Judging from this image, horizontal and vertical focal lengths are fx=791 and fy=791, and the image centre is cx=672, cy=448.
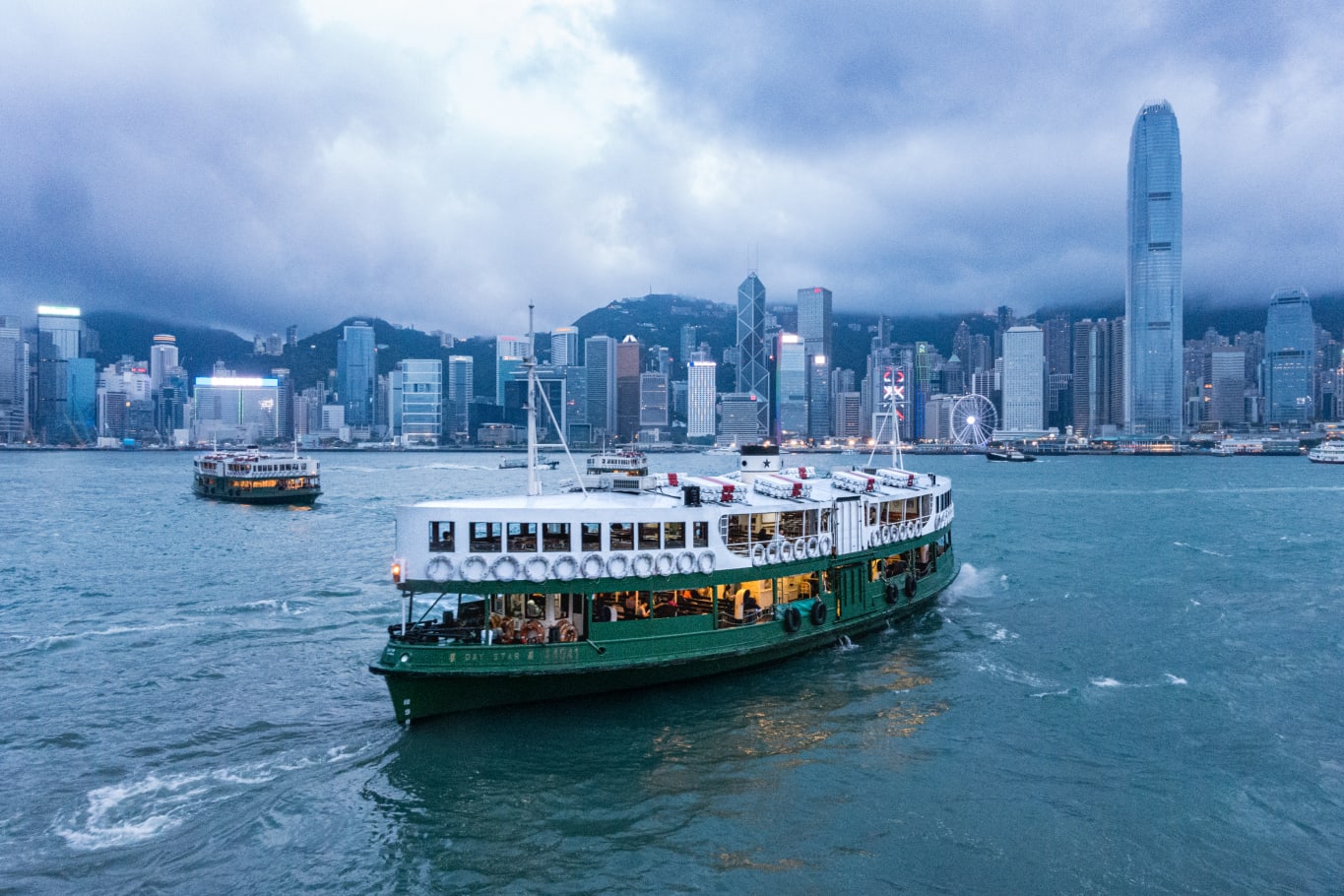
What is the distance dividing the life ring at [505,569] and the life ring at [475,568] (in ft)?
0.79

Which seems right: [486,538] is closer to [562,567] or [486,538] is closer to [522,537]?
[522,537]

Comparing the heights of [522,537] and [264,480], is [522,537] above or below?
above

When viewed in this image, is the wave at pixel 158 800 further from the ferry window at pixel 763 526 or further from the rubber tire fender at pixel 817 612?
the rubber tire fender at pixel 817 612

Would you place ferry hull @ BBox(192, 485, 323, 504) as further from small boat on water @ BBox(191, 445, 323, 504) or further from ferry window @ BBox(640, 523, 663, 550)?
ferry window @ BBox(640, 523, 663, 550)

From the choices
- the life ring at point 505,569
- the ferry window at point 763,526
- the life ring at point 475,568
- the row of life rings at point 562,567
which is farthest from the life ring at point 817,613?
the life ring at point 475,568

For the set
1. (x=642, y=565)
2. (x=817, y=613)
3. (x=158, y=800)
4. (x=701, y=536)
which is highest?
(x=701, y=536)

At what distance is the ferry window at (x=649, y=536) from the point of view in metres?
21.8

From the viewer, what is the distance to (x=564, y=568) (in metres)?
20.1

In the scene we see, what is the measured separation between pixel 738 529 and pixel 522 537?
6648 mm

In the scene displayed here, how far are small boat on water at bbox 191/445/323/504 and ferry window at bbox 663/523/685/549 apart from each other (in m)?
69.3

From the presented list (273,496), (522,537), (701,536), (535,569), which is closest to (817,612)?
(701,536)

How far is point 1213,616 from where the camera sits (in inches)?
1265

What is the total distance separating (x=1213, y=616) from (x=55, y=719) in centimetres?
3997

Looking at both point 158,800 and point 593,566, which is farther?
point 593,566
